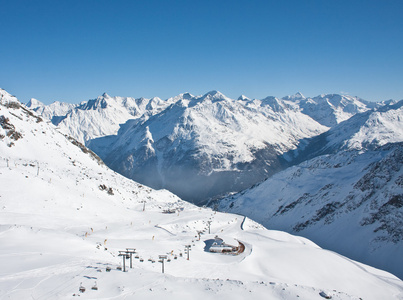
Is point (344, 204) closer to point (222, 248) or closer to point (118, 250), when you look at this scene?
point (222, 248)

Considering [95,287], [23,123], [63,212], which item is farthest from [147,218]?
[23,123]

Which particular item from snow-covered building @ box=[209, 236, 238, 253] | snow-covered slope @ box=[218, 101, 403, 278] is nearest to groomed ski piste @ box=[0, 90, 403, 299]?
snow-covered building @ box=[209, 236, 238, 253]

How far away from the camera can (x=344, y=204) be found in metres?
95.4

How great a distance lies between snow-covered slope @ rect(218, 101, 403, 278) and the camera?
75.7m

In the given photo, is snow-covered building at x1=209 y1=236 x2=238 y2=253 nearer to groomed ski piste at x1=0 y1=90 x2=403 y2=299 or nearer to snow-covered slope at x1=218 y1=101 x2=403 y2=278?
groomed ski piste at x1=0 y1=90 x2=403 y2=299

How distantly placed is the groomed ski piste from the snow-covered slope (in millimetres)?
30631

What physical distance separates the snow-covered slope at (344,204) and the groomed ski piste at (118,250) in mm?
30631

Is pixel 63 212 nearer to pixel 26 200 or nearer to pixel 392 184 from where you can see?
pixel 26 200

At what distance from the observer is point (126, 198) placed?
8138 centimetres

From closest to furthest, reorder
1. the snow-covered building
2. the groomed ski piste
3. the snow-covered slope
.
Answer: the groomed ski piste → the snow-covered building → the snow-covered slope

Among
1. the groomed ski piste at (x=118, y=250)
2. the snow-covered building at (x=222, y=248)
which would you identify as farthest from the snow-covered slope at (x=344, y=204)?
the snow-covered building at (x=222, y=248)

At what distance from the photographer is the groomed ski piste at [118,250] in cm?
2145

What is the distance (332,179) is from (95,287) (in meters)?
115

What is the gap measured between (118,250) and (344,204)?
85.7 meters
